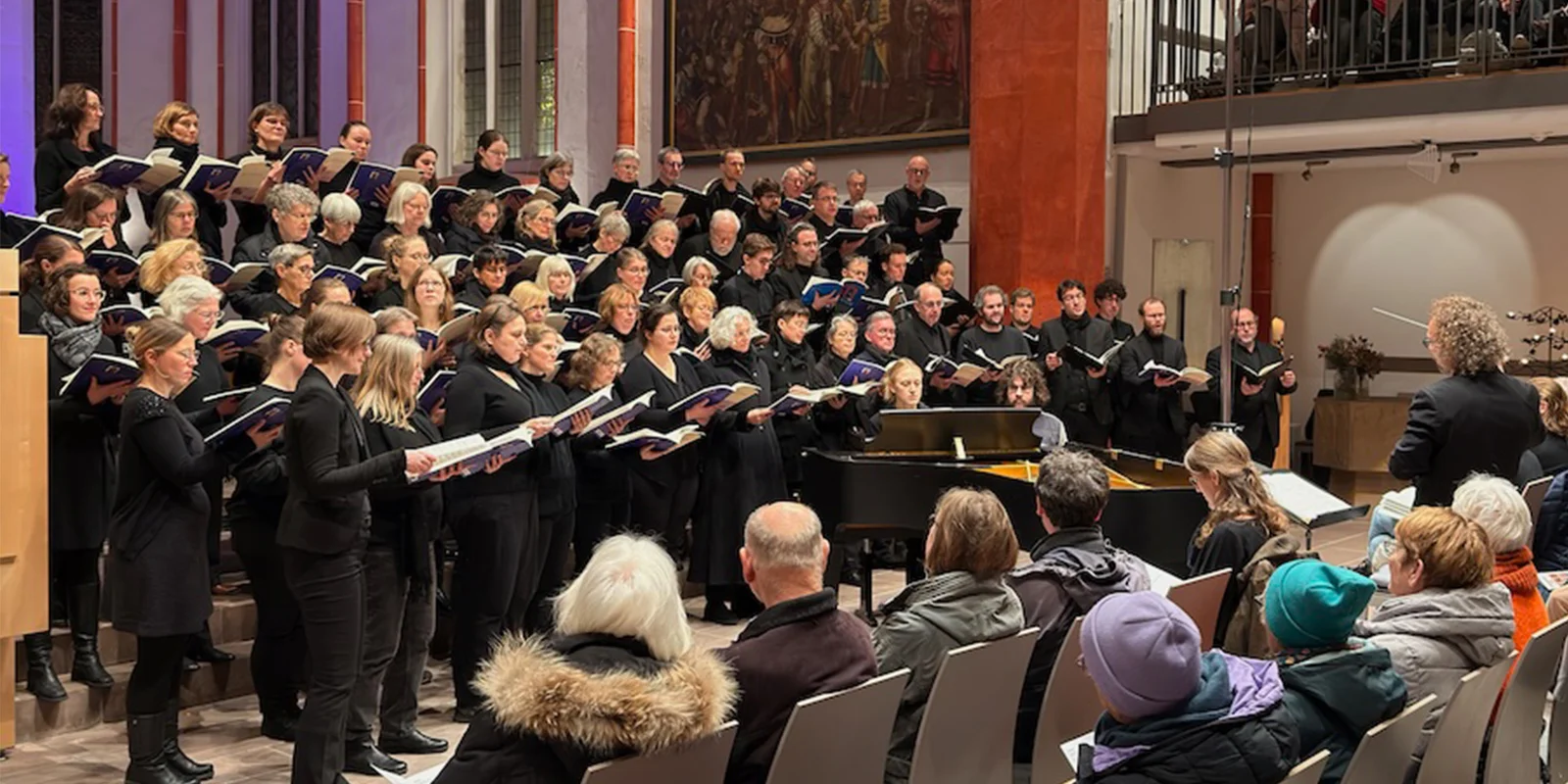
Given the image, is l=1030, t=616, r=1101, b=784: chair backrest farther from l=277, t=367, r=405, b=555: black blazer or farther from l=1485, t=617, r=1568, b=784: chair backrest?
l=277, t=367, r=405, b=555: black blazer

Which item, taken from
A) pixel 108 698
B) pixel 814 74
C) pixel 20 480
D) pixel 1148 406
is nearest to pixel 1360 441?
pixel 1148 406

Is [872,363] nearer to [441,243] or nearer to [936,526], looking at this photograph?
[441,243]

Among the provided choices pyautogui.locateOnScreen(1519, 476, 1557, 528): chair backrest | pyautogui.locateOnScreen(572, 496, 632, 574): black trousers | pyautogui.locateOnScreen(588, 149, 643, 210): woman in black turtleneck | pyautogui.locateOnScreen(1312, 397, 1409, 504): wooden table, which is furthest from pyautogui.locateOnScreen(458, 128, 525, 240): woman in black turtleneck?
pyautogui.locateOnScreen(1312, 397, 1409, 504): wooden table

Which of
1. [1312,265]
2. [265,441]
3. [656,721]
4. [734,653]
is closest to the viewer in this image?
[656,721]

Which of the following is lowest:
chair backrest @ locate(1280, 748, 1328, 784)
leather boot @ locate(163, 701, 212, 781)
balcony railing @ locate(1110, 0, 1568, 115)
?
leather boot @ locate(163, 701, 212, 781)

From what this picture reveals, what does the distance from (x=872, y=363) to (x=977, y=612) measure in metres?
4.30

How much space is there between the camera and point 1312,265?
1421cm

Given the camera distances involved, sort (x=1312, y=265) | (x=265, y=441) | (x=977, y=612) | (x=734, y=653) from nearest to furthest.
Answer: (x=734, y=653) < (x=977, y=612) < (x=265, y=441) < (x=1312, y=265)

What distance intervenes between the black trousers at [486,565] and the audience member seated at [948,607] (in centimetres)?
204

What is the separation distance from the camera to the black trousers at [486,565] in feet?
18.9

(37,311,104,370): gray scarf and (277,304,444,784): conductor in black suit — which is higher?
(37,311,104,370): gray scarf

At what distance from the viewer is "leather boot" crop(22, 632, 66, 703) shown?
18.5 feet

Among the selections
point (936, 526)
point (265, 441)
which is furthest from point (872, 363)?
point (936, 526)

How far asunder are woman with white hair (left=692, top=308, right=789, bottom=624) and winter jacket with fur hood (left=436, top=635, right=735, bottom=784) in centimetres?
474
